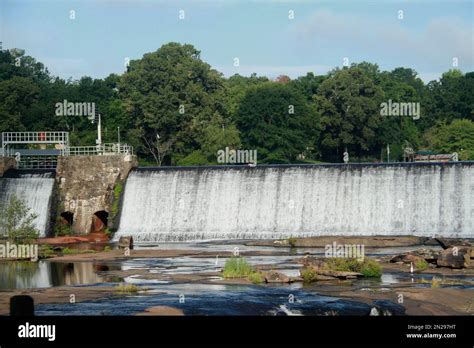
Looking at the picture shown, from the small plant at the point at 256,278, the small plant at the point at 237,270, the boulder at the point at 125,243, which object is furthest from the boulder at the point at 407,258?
the boulder at the point at 125,243

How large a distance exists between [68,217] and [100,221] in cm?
257

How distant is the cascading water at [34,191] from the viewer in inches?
3093

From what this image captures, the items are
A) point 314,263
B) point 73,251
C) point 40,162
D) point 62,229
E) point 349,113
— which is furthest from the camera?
point 349,113

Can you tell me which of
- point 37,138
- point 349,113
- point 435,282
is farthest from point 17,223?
point 349,113

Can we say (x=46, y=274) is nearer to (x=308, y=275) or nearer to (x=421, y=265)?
(x=308, y=275)

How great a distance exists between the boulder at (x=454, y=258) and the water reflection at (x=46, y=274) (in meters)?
16.6

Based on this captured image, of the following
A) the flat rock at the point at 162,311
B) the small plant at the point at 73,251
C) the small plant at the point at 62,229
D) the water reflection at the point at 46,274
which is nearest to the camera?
the flat rock at the point at 162,311

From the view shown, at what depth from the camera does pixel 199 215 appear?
75.4 meters

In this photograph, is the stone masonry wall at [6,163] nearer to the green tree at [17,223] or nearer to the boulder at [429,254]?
the green tree at [17,223]

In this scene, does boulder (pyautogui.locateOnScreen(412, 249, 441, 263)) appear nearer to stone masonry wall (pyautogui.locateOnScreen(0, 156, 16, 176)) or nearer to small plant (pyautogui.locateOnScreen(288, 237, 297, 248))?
small plant (pyautogui.locateOnScreen(288, 237, 297, 248))

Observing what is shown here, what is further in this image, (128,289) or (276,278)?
(276,278)

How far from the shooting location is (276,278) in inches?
1884
